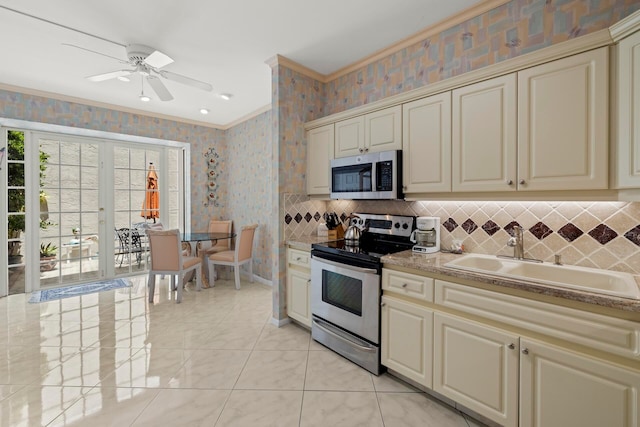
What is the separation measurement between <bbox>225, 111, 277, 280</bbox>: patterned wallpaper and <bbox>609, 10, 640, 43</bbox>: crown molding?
364 cm

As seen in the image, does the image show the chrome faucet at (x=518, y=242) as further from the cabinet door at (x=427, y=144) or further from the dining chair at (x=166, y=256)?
the dining chair at (x=166, y=256)

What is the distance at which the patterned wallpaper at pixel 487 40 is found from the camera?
1.75 meters

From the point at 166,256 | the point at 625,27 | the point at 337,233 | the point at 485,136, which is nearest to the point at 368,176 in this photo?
the point at 337,233

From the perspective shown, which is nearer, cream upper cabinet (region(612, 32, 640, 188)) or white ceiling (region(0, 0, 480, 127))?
cream upper cabinet (region(612, 32, 640, 188))

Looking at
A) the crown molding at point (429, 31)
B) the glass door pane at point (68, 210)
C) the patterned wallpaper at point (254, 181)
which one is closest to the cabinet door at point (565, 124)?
the crown molding at point (429, 31)

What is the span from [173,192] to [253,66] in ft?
10.4

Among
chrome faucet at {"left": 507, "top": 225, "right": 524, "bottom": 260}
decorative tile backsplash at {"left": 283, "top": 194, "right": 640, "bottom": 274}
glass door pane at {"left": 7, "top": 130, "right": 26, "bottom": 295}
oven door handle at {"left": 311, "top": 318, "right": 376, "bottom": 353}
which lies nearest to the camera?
decorative tile backsplash at {"left": 283, "top": 194, "right": 640, "bottom": 274}

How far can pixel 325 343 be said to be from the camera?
2.57m

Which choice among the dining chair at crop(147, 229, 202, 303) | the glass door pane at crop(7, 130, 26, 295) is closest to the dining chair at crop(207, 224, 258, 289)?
the dining chair at crop(147, 229, 202, 303)

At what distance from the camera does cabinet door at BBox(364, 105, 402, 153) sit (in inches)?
92.4

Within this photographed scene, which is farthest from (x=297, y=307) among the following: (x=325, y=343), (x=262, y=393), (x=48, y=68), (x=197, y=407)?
(x=48, y=68)

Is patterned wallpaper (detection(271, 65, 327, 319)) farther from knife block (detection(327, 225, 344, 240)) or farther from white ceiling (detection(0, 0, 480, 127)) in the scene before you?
knife block (detection(327, 225, 344, 240))

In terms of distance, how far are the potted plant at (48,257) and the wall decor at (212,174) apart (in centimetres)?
224

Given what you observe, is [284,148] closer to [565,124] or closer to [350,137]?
[350,137]
